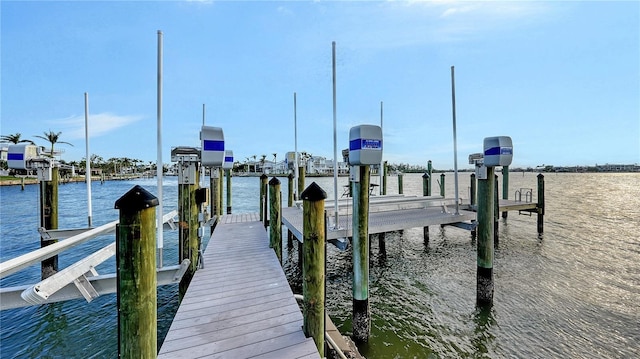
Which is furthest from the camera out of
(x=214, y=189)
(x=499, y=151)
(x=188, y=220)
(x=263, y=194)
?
(x=214, y=189)

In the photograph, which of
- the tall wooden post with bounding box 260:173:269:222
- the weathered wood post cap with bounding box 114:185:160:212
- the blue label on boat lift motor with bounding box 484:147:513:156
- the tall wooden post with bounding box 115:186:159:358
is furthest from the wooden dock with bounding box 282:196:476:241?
the weathered wood post cap with bounding box 114:185:160:212

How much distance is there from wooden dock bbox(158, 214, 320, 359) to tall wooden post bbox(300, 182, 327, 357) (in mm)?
303

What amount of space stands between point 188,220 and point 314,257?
265cm

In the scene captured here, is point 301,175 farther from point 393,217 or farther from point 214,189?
point 393,217

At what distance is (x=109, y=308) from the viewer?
577 centimetres

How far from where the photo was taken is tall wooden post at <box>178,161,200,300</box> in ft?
15.1

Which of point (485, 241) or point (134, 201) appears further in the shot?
point (485, 241)

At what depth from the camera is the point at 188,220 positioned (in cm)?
461

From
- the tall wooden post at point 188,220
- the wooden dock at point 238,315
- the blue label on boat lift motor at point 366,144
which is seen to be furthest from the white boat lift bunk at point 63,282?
the blue label on boat lift motor at point 366,144

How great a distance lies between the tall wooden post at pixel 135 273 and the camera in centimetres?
192

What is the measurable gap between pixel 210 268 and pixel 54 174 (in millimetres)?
4847

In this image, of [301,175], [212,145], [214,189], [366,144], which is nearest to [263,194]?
[214,189]

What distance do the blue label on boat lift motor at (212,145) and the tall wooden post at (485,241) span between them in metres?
5.40

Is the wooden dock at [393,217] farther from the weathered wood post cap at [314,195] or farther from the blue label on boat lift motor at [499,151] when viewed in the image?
the weathered wood post cap at [314,195]
